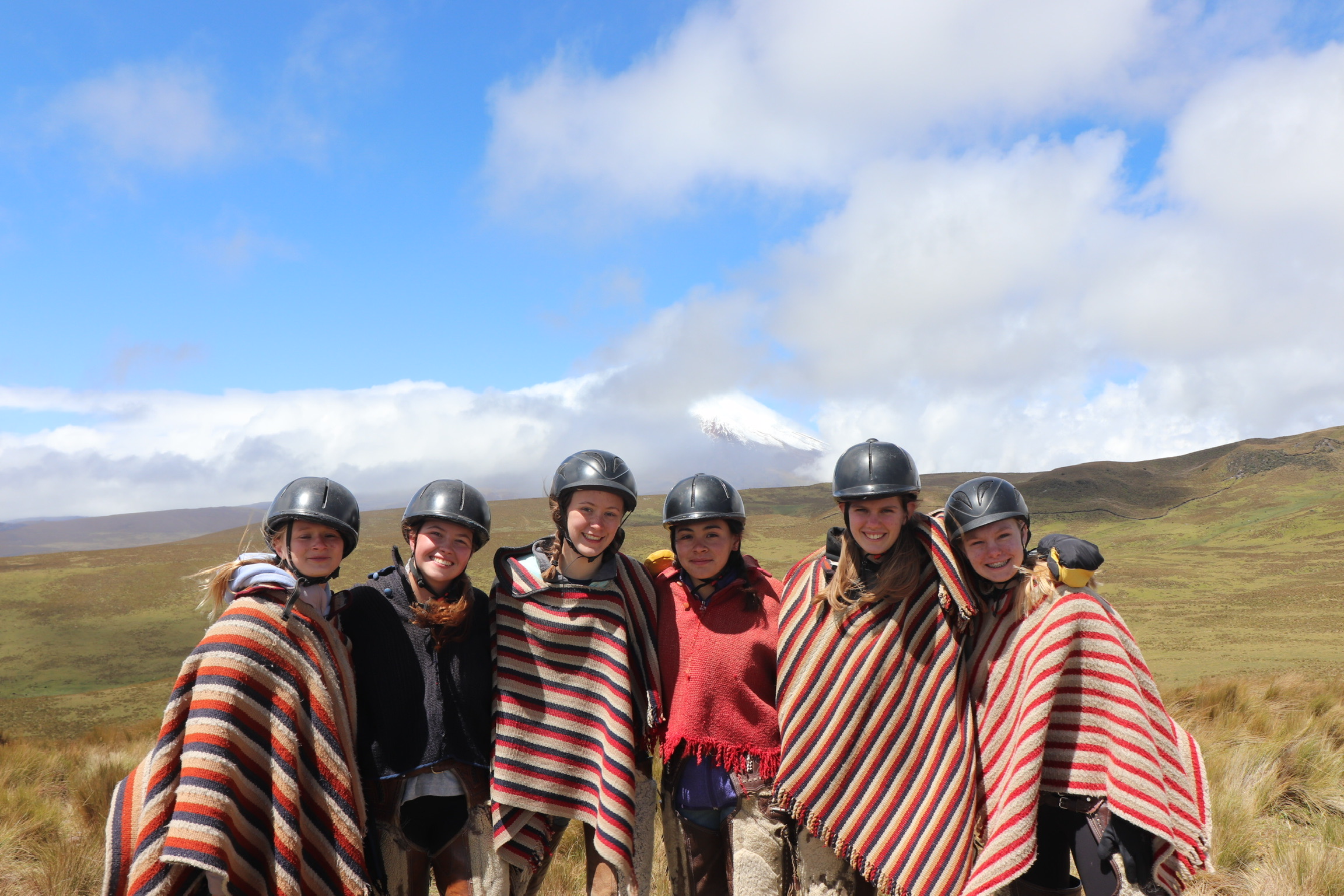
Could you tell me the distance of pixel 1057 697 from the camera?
10.3 feet

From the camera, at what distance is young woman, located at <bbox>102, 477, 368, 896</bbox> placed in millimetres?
2697

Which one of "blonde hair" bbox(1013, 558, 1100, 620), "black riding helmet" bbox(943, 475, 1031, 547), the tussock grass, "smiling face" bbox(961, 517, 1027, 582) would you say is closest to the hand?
"blonde hair" bbox(1013, 558, 1100, 620)

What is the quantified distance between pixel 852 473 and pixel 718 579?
796mm

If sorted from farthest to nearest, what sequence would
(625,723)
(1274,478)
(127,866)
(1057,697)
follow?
1. (1274,478)
2. (625,723)
3. (1057,697)
4. (127,866)

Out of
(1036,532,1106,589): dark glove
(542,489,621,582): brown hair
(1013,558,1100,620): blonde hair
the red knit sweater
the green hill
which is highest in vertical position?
(542,489,621,582): brown hair

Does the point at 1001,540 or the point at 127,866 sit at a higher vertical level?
the point at 1001,540

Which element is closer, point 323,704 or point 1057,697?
point 323,704

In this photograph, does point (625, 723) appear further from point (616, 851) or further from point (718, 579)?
point (718, 579)

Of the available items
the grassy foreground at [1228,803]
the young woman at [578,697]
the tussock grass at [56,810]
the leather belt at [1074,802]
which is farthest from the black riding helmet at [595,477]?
the tussock grass at [56,810]

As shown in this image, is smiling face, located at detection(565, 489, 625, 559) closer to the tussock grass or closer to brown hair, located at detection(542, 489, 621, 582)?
brown hair, located at detection(542, 489, 621, 582)

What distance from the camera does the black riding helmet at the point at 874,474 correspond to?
3.35 m

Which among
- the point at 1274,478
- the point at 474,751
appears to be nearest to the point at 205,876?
the point at 474,751

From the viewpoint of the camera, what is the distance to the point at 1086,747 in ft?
10.1

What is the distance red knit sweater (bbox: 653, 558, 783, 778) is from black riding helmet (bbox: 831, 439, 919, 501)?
64cm
